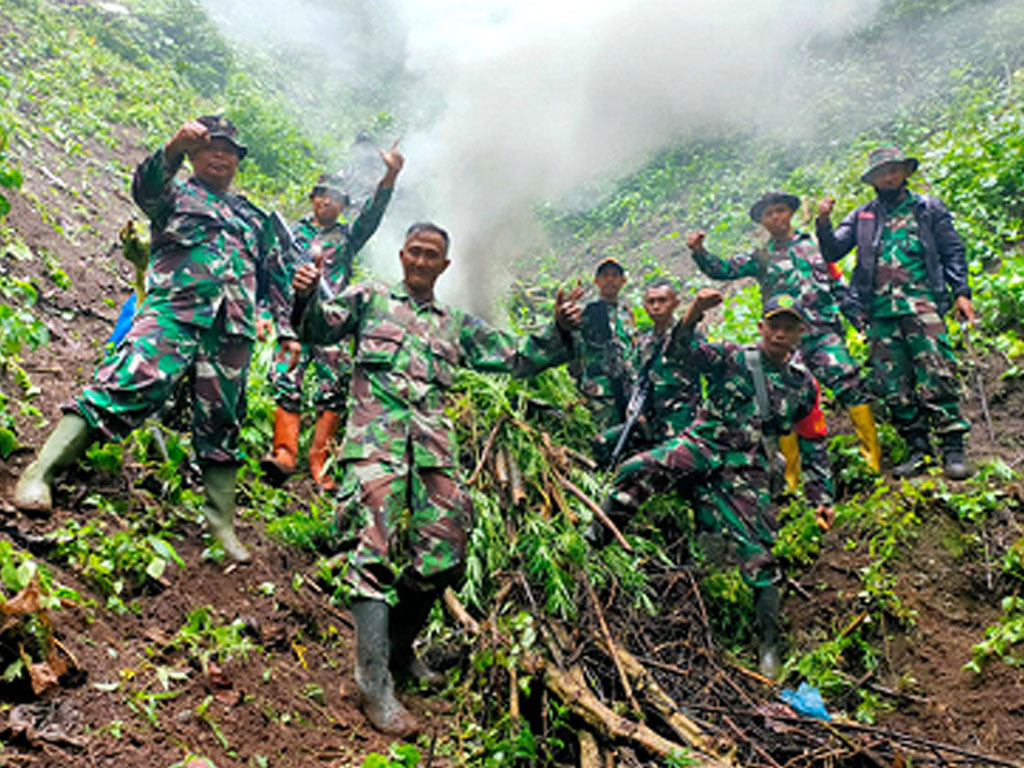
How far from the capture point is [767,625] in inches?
176

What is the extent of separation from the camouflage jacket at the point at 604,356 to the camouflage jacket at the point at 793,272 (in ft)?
3.00

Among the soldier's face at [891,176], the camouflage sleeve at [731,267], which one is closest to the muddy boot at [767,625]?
the camouflage sleeve at [731,267]

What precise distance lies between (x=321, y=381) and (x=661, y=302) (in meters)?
2.54

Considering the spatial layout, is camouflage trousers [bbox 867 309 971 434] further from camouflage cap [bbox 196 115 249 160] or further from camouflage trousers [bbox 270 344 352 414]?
camouflage cap [bbox 196 115 249 160]

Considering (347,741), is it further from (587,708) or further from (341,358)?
(341,358)

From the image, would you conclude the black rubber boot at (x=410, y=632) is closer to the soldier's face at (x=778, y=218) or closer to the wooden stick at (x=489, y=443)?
the wooden stick at (x=489, y=443)

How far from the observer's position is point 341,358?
570 cm

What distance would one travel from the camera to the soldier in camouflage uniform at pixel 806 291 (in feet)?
18.7

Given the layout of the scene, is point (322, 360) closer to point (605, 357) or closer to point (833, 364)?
point (605, 357)

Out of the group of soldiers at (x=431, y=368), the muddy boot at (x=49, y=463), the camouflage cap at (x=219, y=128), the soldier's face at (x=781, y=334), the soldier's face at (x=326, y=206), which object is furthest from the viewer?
the soldier's face at (x=326, y=206)

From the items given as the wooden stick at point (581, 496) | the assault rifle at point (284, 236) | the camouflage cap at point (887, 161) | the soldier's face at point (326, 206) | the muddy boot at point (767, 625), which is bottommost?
the muddy boot at point (767, 625)

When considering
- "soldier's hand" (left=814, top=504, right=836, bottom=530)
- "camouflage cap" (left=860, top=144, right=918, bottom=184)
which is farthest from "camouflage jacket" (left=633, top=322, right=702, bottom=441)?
"camouflage cap" (left=860, top=144, right=918, bottom=184)

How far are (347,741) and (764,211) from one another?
17.3ft

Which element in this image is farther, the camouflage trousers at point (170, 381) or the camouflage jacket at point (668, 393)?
the camouflage jacket at point (668, 393)
